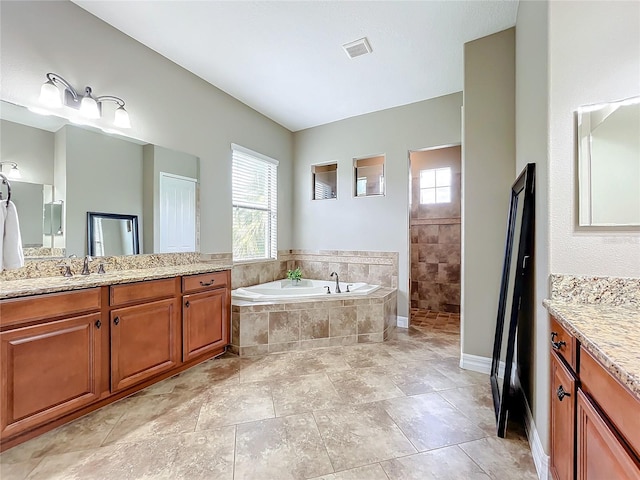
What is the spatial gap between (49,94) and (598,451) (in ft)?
11.3

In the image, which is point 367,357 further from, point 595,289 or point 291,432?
point 595,289

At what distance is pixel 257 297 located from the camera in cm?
313

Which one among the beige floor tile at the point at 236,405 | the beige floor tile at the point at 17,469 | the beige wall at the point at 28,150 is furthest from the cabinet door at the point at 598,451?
the beige wall at the point at 28,150

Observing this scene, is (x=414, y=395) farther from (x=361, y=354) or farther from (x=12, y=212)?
(x=12, y=212)

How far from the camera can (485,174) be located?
247cm

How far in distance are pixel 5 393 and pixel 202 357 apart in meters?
1.32

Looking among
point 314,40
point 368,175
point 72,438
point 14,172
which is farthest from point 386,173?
point 72,438

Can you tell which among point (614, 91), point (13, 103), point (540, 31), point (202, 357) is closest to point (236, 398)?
point (202, 357)

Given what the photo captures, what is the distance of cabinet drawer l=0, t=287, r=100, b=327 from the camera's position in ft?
4.87

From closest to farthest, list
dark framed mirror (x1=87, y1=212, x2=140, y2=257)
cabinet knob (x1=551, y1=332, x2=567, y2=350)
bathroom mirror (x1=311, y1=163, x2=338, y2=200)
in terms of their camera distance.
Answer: cabinet knob (x1=551, y1=332, x2=567, y2=350)
dark framed mirror (x1=87, y1=212, x2=140, y2=257)
bathroom mirror (x1=311, y1=163, x2=338, y2=200)

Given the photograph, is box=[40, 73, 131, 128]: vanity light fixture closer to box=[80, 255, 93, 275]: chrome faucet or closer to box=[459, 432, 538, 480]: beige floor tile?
box=[80, 255, 93, 275]: chrome faucet

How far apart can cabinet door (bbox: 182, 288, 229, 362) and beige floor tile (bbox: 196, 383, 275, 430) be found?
1.59 feet

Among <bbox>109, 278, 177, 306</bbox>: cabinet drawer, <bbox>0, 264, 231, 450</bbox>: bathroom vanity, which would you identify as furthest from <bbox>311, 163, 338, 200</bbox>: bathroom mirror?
<bbox>109, 278, 177, 306</bbox>: cabinet drawer

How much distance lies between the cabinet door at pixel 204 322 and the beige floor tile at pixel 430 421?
1640mm
